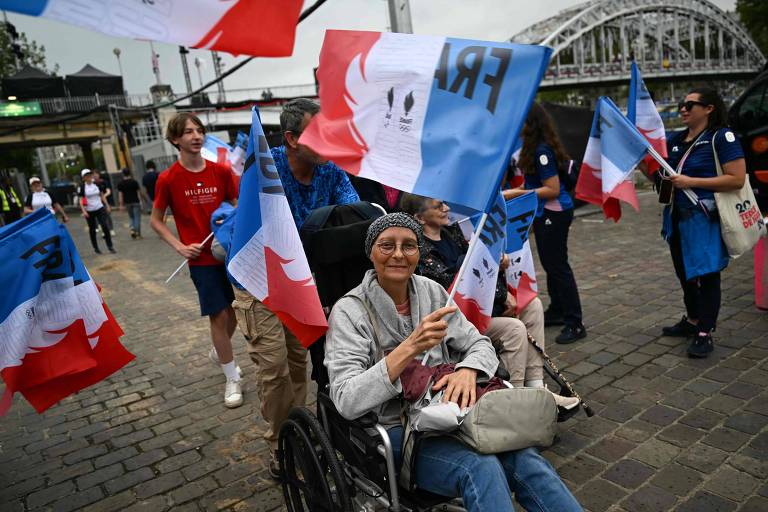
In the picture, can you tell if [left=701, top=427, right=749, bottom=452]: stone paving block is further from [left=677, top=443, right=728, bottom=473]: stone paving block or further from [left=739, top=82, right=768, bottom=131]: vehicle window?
[left=739, top=82, right=768, bottom=131]: vehicle window

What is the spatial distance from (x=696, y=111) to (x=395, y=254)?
291 centimetres

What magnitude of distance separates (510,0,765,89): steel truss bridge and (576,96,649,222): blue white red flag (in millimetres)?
83318

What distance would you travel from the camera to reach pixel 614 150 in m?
4.09

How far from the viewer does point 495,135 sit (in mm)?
1985

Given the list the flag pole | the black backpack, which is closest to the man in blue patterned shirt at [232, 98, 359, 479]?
the black backpack

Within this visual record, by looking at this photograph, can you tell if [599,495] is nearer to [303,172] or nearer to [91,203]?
[303,172]

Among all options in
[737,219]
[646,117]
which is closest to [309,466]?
[737,219]

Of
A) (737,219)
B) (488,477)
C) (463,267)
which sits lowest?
(488,477)

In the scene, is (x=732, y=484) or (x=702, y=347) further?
(x=702, y=347)

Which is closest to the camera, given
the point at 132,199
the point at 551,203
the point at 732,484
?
the point at 732,484

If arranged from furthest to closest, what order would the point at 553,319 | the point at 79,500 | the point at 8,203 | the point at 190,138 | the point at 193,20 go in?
the point at 8,203 → the point at 553,319 → the point at 190,138 → the point at 79,500 → the point at 193,20

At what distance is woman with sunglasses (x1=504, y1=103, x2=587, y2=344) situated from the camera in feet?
15.0

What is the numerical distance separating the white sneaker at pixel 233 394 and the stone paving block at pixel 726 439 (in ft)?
9.94

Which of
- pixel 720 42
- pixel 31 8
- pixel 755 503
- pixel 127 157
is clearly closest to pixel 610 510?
pixel 755 503
